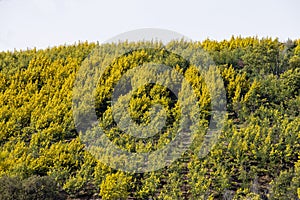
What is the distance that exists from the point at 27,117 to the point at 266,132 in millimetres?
21173

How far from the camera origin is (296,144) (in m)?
44.3

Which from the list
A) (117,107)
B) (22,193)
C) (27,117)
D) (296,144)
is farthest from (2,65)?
(296,144)

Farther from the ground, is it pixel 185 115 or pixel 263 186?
pixel 185 115

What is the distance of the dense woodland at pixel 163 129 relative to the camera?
40875mm

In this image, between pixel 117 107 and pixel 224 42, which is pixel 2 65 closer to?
pixel 117 107

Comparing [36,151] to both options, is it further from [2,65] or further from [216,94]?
[2,65]

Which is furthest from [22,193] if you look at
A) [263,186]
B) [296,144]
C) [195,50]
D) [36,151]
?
[195,50]

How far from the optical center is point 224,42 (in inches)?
2472

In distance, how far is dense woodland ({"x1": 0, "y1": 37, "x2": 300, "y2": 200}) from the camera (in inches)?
1609

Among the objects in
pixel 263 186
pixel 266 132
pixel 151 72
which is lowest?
pixel 263 186

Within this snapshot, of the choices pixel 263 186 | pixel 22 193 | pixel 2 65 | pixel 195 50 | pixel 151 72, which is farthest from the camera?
pixel 2 65

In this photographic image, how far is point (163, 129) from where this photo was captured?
48.7 m

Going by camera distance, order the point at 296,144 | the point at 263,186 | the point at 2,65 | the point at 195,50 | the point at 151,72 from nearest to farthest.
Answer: the point at 263,186, the point at 296,144, the point at 151,72, the point at 195,50, the point at 2,65

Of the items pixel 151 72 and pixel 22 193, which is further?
pixel 151 72
